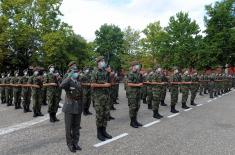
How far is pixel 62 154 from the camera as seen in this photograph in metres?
7.25

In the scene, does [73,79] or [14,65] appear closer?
[73,79]

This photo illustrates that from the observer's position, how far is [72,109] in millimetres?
7703

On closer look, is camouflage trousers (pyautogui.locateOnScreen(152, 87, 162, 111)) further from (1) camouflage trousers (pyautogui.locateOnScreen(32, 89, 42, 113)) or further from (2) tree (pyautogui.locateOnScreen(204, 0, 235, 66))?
(2) tree (pyautogui.locateOnScreen(204, 0, 235, 66))

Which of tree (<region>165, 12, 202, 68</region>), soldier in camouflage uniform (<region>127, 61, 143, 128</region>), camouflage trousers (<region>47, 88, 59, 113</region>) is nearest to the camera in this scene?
soldier in camouflage uniform (<region>127, 61, 143, 128</region>)

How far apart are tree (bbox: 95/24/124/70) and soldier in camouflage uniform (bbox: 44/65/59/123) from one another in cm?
6833

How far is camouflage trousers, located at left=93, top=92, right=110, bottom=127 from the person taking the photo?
8.77 metres

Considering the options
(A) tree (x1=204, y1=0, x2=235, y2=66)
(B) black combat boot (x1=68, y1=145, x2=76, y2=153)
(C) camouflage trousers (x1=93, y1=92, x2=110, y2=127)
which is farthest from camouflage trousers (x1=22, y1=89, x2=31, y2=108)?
(A) tree (x1=204, y1=0, x2=235, y2=66)

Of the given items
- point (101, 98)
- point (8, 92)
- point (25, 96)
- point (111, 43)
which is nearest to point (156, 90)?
point (101, 98)

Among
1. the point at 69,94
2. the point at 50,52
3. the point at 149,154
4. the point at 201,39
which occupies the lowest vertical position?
the point at 149,154

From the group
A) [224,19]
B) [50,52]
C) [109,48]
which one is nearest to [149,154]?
[50,52]

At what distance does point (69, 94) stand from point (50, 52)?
37.8m

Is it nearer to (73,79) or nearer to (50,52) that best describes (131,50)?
(50,52)

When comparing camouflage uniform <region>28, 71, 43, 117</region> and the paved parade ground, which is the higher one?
camouflage uniform <region>28, 71, 43, 117</region>

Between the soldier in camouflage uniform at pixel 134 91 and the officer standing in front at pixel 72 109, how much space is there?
9.63ft
